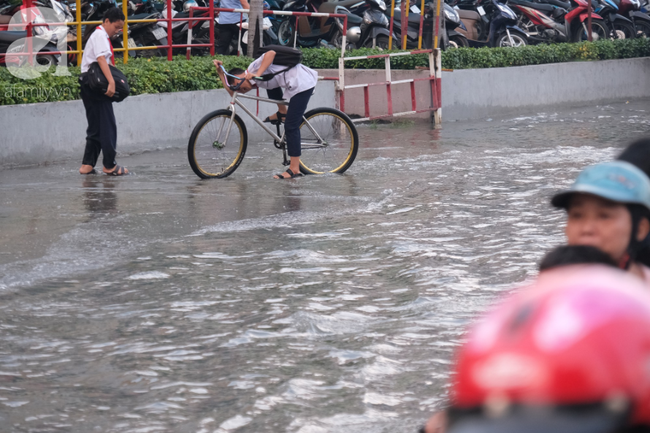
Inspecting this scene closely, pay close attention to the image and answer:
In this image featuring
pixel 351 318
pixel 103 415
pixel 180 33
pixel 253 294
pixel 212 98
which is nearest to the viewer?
pixel 103 415

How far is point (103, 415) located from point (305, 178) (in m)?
5.95

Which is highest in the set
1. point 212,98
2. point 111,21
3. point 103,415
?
point 111,21

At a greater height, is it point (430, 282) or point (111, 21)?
point (111, 21)

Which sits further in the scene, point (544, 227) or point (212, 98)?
point (212, 98)

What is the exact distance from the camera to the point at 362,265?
572cm

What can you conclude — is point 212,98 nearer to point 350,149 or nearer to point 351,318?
point 350,149

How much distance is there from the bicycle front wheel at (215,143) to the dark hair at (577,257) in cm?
755

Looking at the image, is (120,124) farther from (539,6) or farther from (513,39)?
(539,6)

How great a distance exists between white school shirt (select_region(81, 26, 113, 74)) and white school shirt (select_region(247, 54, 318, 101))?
1425mm

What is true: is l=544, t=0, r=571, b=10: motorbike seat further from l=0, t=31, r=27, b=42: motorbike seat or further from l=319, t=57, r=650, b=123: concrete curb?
l=0, t=31, r=27, b=42: motorbike seat

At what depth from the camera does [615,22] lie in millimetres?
21703

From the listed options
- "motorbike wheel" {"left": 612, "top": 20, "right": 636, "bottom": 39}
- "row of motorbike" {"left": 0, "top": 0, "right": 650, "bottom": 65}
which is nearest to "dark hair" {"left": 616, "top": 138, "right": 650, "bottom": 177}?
"row of motorbike" {"left": 0, "top": 0, "right": 650, "bottom": 65}

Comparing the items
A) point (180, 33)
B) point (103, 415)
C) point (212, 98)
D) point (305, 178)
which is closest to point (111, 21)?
point (305, 178)

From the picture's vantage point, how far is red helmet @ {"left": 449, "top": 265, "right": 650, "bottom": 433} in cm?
83
